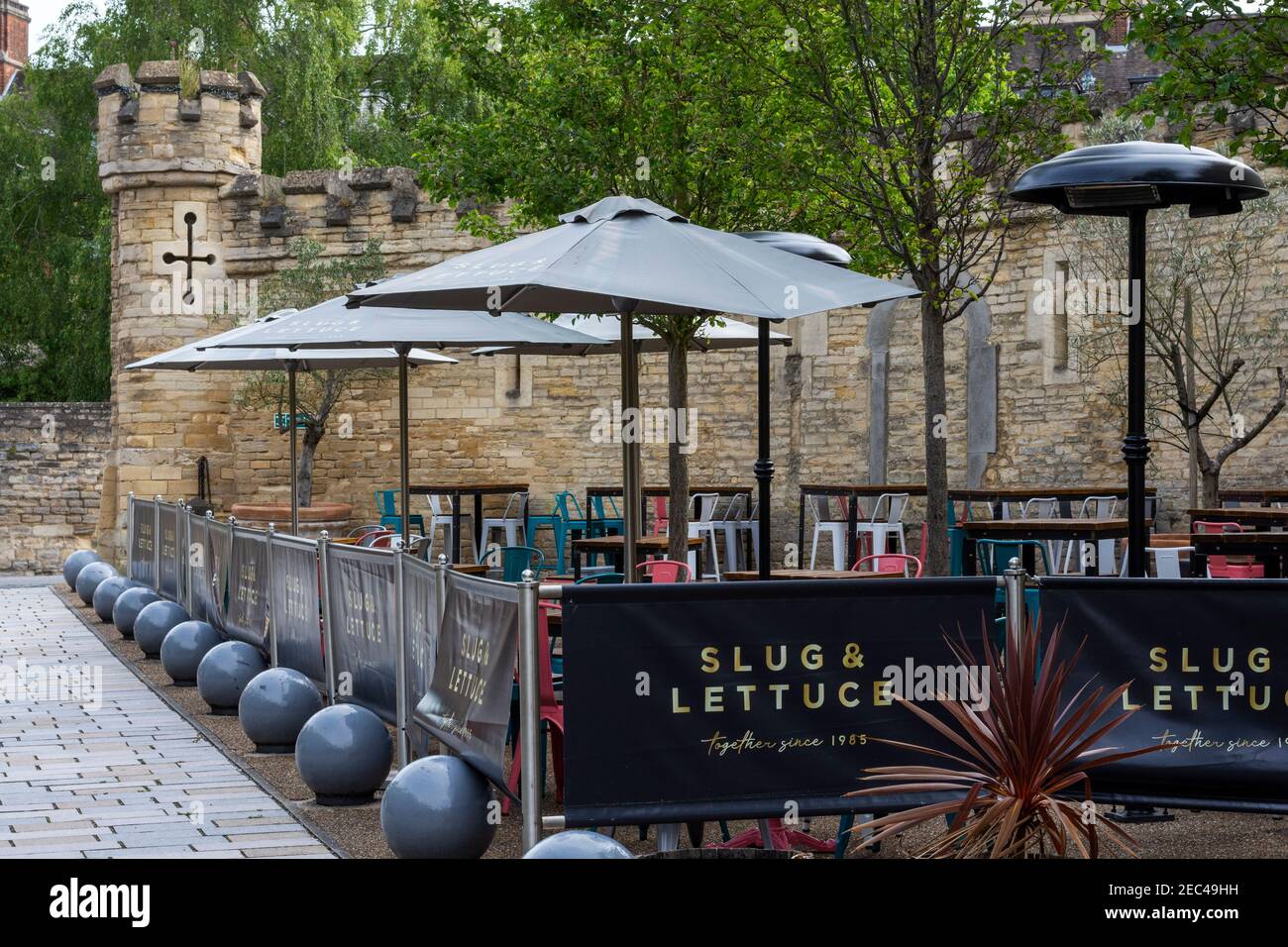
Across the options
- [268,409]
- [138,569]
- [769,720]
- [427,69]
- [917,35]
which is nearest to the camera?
[769,720]

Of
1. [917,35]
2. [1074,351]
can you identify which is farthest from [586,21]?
[1074,351]

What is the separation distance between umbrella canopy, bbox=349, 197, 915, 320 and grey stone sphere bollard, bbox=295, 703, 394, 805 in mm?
1918

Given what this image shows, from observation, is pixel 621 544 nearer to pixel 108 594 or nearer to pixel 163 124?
pixel 108 594

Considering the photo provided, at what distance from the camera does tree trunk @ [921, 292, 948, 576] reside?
30.8 feet

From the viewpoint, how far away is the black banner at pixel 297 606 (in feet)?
26.7

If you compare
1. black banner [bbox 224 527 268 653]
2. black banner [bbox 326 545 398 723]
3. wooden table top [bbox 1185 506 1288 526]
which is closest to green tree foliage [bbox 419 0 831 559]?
black banner [bbox 224 527 268 653]

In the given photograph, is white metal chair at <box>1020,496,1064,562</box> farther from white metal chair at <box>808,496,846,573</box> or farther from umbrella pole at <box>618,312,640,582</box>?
umbrella pole at <box>618,312,640,582</box>

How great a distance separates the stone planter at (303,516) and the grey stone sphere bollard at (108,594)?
385 centimetres

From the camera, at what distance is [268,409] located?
19641mm

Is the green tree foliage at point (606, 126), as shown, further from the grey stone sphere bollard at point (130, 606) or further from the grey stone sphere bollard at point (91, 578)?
the grey stone sphere bollard at point (91, 578)

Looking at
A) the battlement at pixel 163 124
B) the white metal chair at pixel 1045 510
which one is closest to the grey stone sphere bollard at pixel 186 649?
the white metal chair at pixel 1045 510

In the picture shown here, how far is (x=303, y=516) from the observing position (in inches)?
730
